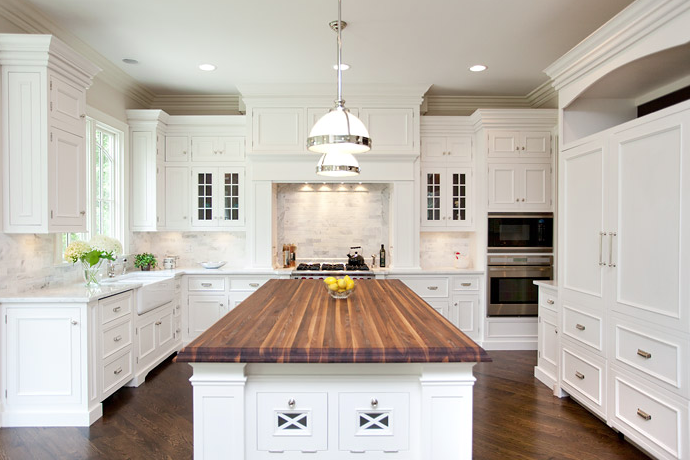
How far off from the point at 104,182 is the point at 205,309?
5.90 feet

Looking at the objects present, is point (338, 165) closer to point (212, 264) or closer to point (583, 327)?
point (583, 327)

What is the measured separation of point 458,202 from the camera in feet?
16.8

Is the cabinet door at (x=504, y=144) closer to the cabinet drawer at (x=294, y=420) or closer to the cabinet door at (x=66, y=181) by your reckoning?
the cabinet drawer at (x=294, y=420)

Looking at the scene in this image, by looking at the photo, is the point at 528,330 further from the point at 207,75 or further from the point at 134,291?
the point at 207,75

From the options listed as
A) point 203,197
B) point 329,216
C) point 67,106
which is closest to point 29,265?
point 67,106

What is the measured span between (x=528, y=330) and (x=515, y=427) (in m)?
2.16

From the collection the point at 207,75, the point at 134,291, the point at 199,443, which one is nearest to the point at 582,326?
the point at 199,443

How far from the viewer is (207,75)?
464 centimetres

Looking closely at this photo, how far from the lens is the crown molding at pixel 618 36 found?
2.37 meters

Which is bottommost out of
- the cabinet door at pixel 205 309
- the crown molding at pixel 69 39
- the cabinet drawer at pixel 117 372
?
the cabinet drawer at pixel 117 372

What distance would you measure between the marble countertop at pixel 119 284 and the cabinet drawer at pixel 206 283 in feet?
0.25

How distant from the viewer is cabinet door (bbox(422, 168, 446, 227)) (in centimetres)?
508

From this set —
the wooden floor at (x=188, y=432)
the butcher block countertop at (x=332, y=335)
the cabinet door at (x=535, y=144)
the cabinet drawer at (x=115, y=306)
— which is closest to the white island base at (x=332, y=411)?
the butcher block countertop at (x=332, y=335)

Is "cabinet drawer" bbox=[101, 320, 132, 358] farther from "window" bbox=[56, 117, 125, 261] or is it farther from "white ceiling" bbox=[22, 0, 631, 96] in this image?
"white ceiling" bbox=[22, 0, 631, 96]
